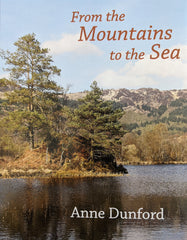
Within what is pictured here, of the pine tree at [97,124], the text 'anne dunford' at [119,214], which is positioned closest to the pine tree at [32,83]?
the pine tree at [97,124]

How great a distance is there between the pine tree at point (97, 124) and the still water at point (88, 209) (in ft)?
56.7

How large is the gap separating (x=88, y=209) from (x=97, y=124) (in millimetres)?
31257

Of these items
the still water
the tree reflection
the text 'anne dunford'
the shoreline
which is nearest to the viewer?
the still water

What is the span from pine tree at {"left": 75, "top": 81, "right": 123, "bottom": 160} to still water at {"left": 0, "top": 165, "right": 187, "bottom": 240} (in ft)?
56.7

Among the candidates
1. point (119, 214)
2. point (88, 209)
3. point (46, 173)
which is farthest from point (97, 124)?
point (119, 214)

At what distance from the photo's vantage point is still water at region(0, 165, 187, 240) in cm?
1706

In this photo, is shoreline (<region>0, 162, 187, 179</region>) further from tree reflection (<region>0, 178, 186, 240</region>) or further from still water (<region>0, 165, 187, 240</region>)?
tree reflection (<region>0, 178, 186, 240</region>)

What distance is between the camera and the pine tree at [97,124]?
52438mm

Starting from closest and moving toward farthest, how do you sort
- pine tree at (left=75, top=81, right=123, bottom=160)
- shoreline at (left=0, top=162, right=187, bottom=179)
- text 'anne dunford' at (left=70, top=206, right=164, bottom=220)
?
text 'anne dunford' at (left=70, top=206, right=164, bottom=220) → shoreline at (left=0, top=162, right=187, bottom=179) → pine tree at (left=75, top=81, right=123, bottom=160)

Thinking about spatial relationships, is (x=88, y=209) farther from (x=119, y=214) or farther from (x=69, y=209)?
(x=119, y=214)

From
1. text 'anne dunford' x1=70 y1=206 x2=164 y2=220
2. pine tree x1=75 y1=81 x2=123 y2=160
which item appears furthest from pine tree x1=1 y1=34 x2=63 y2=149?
text 'anne dunford' x1=70 y1=206 x2=164 y2=220

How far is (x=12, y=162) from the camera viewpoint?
186ft

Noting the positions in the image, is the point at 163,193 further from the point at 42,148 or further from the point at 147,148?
the point at 147,148

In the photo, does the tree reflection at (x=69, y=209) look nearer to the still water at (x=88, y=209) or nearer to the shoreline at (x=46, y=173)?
the still water at (x=88, y=209)
